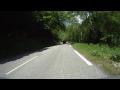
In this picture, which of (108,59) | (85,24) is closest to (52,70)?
(108,59)

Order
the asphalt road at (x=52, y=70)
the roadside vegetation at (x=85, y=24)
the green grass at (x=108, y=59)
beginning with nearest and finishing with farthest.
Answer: the asphalt road at (x=52, y=70) < the green grass at (x=108, y=59) < the roadside vegetation at (x=85, y=24)

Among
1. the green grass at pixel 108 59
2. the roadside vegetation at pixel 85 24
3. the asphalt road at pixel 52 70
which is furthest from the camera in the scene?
the roadside vegetation at pixel 85 24

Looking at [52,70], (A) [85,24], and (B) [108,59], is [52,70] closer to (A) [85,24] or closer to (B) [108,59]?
(B) [108,59]

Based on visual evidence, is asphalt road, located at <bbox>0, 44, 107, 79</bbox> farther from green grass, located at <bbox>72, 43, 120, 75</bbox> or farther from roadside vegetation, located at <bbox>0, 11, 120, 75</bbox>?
roadside vegetation, located at <bbox>0, 11, 120, 75</bbox>

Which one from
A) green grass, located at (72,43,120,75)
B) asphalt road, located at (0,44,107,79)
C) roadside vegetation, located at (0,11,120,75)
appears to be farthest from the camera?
roadside vegetation, located at (0,11,120,75)

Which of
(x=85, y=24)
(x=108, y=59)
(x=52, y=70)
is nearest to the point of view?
(x=52, y=70)

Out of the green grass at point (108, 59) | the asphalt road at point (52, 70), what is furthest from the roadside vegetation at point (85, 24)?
the asphalt road at point (52, 70)

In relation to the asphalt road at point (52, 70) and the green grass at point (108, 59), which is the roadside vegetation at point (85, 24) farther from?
the asphalt road at point (52, 70)

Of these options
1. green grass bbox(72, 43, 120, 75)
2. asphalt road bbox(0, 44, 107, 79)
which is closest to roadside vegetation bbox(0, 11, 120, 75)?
green grass bbox(72, 43, 120, 75)
